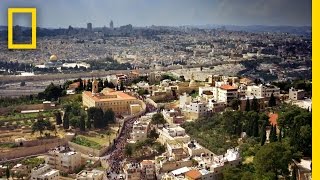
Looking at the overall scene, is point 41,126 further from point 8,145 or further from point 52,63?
point 52,63

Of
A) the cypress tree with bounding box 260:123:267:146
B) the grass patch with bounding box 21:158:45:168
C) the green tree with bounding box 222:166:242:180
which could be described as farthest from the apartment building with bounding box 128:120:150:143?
the green tree with bounding box 222:166:242:180

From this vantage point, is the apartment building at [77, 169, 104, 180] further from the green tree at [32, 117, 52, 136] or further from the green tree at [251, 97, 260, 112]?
the green tree at [251, 97, 260, 112]

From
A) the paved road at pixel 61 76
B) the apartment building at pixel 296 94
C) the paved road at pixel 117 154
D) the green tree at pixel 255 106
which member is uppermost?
the paved road at pixel 61 76

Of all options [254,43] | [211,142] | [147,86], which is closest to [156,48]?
[254,43]

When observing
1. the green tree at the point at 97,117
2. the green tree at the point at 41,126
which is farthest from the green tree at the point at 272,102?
the green tree at the point at 41,126

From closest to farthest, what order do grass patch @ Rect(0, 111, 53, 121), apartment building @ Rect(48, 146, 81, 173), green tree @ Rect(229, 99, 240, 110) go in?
apartment building @ Rect(48, 146, 81, 173) < green tree @ Rect(229, 99, 240, 110) < grass patch @ Rect(0, 111, 53, 121)

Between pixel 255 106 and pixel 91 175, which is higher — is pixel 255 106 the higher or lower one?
the higher one

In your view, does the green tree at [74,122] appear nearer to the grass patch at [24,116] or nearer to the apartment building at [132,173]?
the grass patch at [24,116]

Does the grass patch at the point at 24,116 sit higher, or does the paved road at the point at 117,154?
the grass patch at the point at 24,116

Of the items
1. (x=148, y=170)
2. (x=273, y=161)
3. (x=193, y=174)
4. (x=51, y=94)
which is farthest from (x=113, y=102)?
(x=273, y=161)
